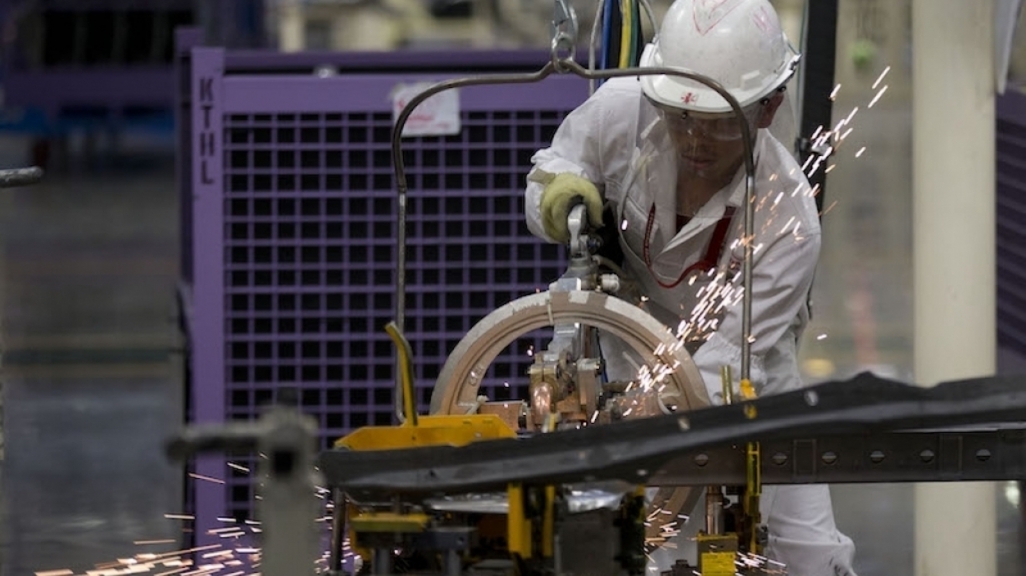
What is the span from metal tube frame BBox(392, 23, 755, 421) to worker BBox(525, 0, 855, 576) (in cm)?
15

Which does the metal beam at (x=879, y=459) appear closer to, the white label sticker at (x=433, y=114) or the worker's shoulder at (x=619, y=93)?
the worker's shoulder at (x=619, y=93)

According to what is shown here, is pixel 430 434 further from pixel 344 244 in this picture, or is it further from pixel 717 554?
pixel 344 244

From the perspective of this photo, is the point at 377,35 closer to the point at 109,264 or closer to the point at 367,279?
the point at 109,264

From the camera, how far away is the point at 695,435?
311 centimetres

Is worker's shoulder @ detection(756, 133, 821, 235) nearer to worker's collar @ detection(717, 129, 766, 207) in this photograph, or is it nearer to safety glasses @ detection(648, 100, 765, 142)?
worker's collar @ detection(717, 129, 766, 207)

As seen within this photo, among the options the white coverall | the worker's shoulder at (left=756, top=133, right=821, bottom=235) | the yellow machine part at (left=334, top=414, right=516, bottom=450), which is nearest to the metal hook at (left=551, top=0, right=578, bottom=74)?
the white coverall

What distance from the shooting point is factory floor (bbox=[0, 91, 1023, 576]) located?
6992 mm

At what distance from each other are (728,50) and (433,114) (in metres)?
1.68

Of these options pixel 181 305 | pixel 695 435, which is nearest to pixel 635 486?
pixel 695 435

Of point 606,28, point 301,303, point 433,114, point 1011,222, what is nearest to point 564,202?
point 606,28

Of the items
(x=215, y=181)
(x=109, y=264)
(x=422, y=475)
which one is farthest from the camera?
(x=109, y=264)

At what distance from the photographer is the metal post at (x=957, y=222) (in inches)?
218

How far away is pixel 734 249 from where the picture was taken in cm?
433

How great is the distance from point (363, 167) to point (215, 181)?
1.30 feet
